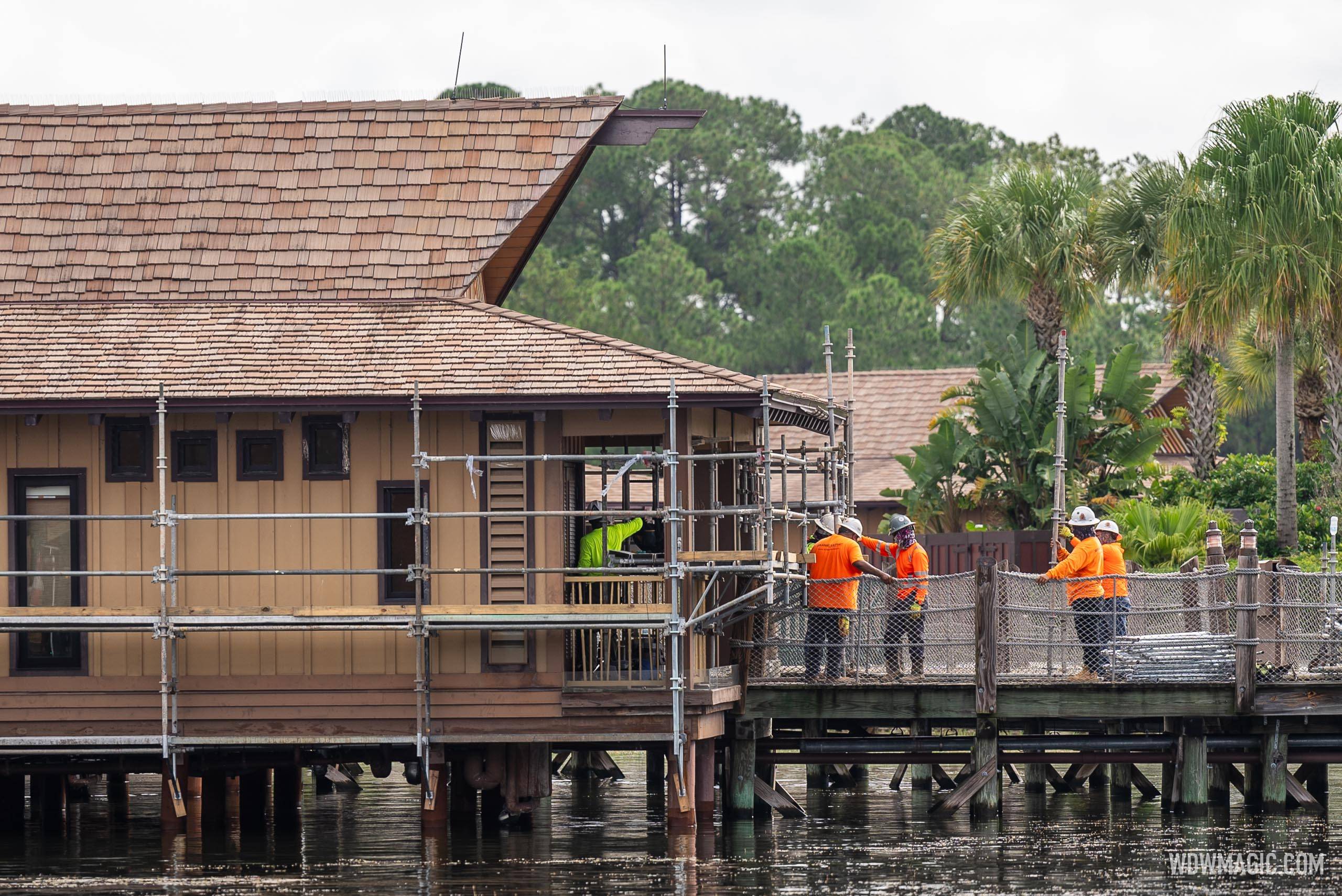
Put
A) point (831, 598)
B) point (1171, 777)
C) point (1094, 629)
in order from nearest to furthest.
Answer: point (1094, 629) < point (831, 598) < point (1171, 777)

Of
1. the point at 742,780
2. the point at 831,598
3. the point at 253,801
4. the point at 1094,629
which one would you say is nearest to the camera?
the point at 1094,629

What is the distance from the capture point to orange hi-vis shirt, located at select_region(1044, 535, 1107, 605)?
74.7ft

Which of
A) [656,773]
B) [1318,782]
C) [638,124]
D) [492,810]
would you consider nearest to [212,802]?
[492,810]

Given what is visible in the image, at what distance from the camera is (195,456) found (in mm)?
22453

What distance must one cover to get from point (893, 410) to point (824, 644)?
22694mm

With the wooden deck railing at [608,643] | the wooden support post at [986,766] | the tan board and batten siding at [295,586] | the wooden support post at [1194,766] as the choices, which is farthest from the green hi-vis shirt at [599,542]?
the wooden support post at [1194,766]

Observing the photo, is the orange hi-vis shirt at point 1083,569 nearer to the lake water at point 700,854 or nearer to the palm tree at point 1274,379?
the lake water at point 700,854

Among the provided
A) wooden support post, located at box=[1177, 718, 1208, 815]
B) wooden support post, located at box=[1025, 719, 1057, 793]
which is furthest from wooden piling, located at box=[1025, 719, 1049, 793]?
wooden support post, located at box=[1177, 718, 1208, 815]

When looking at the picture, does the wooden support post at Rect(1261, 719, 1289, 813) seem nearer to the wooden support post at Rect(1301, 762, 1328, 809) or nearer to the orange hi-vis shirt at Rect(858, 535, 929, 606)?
the wooden support post at Rect(1301, 762, 1328, 809)

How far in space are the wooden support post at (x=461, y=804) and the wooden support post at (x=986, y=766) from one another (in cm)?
542

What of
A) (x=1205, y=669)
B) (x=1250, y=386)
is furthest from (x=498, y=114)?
(x=1250, y=386)

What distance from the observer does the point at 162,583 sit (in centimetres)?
2148

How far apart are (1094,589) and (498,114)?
8.69 meters

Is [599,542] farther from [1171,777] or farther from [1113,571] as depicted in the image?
[1171,777]
